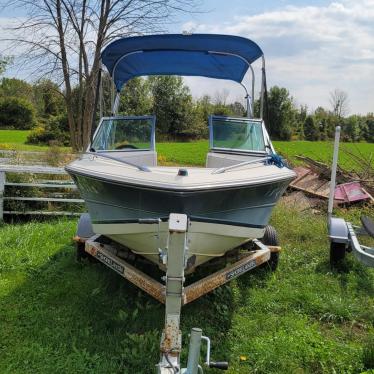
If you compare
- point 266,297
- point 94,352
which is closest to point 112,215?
point 94,352

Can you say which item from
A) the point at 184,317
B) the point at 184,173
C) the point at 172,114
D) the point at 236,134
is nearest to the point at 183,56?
the point at 236,134

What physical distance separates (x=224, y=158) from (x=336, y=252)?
170 cm

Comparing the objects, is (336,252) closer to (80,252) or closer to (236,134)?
(236,134)

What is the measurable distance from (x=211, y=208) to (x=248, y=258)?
884 millimetres

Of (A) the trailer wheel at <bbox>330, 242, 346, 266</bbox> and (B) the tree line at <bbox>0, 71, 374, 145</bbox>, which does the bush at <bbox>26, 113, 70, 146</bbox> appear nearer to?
(B) the tree line at <bbox>0, 71, 374, 145</bbox>

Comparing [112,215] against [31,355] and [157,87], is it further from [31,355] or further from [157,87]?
[157,87]

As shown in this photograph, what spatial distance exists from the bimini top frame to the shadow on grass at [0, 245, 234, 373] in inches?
95.6

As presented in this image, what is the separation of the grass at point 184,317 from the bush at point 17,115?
4127cm

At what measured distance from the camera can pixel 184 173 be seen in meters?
3.52

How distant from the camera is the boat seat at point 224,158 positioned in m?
5.18

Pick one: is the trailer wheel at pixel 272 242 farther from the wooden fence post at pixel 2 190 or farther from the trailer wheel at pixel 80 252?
the wooden fence post at pixel 2 190

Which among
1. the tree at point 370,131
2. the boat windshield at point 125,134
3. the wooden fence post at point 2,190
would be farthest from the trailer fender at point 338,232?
the tree at point 370,131

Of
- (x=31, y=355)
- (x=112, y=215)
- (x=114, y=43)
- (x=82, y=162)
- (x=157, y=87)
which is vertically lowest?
(x=31, y=355)

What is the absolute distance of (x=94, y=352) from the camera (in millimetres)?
3479
